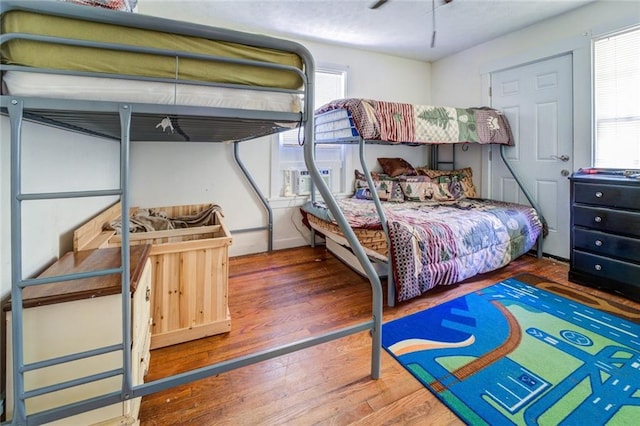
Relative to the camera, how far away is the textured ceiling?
2596 millimetres

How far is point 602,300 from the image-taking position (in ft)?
7.13

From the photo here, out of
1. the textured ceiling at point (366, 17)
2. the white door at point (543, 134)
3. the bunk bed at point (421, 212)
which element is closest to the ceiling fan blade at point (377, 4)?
the textured ceiling at point (366, 17)

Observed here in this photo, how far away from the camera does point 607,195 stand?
7.30 feet

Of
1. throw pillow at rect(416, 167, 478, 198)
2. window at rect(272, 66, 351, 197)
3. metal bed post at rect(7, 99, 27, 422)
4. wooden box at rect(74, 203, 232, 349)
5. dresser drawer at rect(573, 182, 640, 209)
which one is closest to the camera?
metal bed post at rect(7, 99, 27, 422)

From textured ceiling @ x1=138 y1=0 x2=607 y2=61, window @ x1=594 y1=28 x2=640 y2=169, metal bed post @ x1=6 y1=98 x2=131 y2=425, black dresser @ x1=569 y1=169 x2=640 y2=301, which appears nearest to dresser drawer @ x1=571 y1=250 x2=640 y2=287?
black dresser @ x1=569 y1=169 x2=640 y2=301

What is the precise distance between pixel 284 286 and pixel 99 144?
1.66m

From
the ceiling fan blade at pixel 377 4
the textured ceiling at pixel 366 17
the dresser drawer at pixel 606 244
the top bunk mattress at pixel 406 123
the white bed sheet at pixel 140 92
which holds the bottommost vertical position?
the dresser drawer at pixel 606 244

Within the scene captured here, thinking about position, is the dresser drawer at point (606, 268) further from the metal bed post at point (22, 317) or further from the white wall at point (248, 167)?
the metal bed post at point (22, 317)

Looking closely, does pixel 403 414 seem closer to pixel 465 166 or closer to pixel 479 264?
pixel 479 264

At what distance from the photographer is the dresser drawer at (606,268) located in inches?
84.4

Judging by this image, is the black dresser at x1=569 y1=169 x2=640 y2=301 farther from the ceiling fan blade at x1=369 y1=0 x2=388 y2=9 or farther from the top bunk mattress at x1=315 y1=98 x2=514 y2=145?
the ceiling fan blade at x1=369 y1=0 x2=388 y2=9

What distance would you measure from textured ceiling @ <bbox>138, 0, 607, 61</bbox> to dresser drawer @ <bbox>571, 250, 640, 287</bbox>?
7.05ft

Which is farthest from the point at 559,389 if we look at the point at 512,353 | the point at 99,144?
the point at 99,144

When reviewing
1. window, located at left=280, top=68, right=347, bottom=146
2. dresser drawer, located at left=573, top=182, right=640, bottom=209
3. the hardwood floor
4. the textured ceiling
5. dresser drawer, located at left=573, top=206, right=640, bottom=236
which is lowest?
the hardwood floor
